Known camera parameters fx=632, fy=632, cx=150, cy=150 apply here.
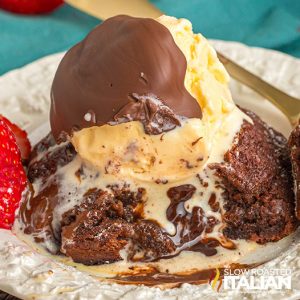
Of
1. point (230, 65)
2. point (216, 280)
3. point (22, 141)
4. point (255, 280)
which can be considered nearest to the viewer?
point (255, 280)

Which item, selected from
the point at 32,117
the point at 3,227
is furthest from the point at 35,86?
the point at 3,227

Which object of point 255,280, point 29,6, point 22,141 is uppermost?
point 255,280

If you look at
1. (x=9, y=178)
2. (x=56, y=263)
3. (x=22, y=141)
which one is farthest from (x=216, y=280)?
(x=22, y=141)

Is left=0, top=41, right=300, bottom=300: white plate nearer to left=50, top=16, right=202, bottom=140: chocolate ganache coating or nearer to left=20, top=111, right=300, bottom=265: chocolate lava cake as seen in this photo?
left=20, top=111, right=300, bottom=265: chocolate lava cake

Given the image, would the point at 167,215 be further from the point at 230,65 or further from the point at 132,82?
the point at 230,65

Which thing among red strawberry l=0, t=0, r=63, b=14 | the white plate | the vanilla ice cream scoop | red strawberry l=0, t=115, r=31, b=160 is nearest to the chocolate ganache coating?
the vanilla ice cream scoop
